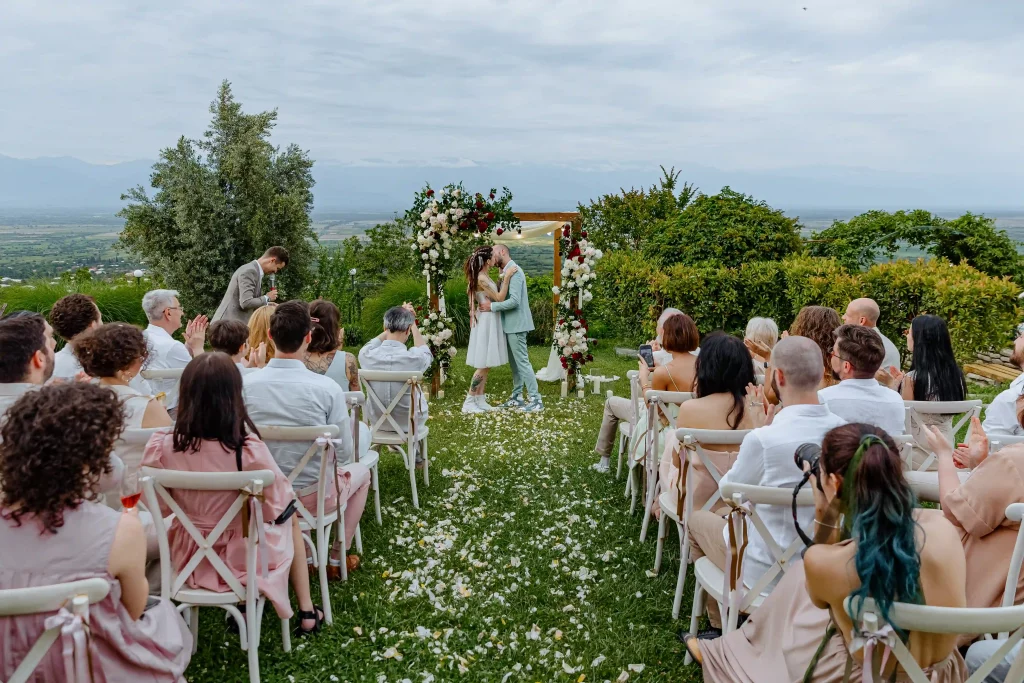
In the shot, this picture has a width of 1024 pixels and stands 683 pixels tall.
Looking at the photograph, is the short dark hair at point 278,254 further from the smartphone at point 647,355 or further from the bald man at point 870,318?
the bald man at point 870,318

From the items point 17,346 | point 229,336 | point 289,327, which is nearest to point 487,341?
point 229,336

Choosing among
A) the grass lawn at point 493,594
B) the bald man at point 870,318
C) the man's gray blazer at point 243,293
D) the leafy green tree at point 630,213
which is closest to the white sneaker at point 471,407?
the grass lawn at point 493,594

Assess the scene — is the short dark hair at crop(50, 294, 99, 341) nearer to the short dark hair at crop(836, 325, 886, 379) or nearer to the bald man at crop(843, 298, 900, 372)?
the short dark hair at crop(836, 325, 886, 379)

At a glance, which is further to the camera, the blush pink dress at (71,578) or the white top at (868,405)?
the white top at (868,405)

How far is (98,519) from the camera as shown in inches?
88.7

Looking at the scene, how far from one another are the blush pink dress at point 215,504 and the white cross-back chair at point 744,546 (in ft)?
6.42

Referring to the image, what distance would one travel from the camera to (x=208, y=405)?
9.86 feet

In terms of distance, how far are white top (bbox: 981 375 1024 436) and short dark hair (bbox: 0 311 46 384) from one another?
541 cm

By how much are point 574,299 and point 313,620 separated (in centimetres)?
689

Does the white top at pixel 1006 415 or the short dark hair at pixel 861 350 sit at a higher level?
the short dark hair at pixel 861 350

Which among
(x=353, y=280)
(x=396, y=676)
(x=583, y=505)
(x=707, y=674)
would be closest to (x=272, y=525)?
(x=396, y=676)

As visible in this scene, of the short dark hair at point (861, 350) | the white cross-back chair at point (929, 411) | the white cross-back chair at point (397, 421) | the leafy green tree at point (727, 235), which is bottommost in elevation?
the white cross-back chair at point (397, 421)

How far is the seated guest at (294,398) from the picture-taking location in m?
3.83

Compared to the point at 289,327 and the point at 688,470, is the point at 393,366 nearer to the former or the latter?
the point at 289,327
